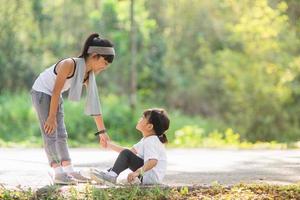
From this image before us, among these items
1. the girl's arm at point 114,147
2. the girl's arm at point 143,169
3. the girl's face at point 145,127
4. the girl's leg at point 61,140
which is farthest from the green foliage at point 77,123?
the girl's arm at point 143,169

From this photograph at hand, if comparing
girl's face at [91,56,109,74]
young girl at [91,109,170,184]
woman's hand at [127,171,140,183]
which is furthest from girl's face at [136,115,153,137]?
girl's face at [91,56,109,74]

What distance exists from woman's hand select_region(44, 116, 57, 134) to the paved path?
49cm

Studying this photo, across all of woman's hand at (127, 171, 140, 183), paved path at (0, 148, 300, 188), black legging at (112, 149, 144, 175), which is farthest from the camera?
paved path at (0, 148, 300, 188)

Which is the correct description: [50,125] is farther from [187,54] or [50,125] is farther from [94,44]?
[187,54]

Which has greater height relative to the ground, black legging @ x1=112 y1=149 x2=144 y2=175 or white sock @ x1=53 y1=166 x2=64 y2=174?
black legging @ x1=112 y1=149 x2=144 y2=175

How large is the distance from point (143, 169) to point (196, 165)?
230cm

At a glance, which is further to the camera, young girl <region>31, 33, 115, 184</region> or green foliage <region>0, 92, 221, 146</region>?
green foliage <region>0, 92, 221, 146</region>

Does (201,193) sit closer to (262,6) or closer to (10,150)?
(10,150)

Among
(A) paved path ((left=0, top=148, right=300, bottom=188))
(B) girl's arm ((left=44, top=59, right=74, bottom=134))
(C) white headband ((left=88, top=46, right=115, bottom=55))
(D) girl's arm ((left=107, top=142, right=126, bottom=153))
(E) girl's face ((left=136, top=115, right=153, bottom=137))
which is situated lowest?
(A) paved path ((left=0, top=148, right=300, bottom=188))

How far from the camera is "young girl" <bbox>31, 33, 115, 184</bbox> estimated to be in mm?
5543

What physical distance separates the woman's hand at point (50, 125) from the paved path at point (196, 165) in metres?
0.49

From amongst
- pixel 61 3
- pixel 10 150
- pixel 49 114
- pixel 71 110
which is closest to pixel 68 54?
pixel 61 3

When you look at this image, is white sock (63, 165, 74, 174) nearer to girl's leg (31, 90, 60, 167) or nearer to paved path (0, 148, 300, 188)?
girl's leg (31, 90, 60, 167)

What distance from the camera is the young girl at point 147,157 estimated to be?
5.35m
